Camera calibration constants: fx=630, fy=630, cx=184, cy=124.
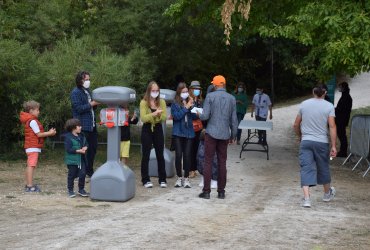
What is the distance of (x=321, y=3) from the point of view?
38.9 feet

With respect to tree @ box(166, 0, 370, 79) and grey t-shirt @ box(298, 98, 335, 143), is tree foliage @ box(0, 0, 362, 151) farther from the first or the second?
grey t-shirt @ box(298, 98, 335, 143)

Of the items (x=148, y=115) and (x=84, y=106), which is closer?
(x=148, y=115)

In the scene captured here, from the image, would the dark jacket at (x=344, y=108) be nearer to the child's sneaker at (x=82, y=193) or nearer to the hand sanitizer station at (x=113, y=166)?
the hand sanitizer station at (x=113, y=166)

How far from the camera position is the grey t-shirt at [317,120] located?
337 inches

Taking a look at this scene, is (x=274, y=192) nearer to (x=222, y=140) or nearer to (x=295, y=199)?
(x=295, y=199)

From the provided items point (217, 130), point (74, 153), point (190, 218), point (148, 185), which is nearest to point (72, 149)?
point (74, 153)

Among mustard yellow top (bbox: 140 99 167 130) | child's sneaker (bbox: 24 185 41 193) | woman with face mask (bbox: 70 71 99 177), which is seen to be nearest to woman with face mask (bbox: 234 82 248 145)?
woman with face mask (bbox: 70 71 99 177)

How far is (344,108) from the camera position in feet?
45.4

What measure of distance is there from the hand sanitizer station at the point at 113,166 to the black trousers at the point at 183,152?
3.78ft

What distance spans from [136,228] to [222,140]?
7.98 feet

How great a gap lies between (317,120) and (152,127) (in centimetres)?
256

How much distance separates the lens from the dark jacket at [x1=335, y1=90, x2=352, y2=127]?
13859 mm

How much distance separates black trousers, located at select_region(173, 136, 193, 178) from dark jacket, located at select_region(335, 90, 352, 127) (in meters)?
5.12

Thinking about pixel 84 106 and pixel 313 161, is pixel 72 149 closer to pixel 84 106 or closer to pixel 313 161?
pixel 84 106
